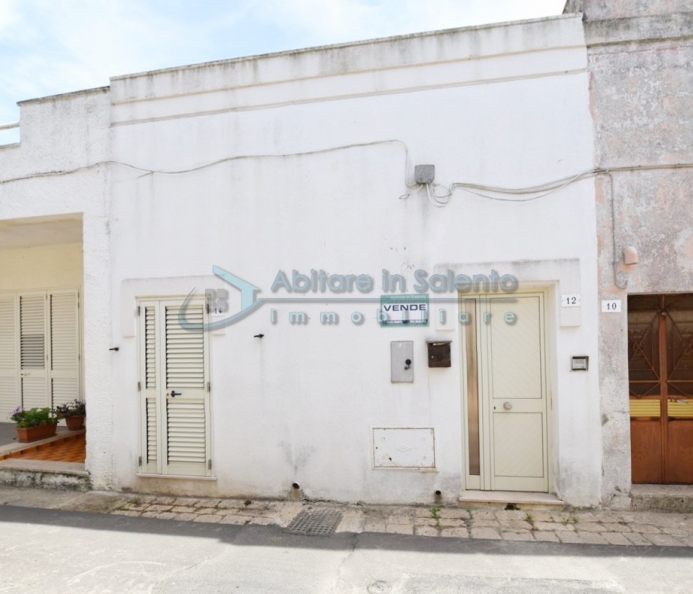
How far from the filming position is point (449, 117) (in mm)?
5047

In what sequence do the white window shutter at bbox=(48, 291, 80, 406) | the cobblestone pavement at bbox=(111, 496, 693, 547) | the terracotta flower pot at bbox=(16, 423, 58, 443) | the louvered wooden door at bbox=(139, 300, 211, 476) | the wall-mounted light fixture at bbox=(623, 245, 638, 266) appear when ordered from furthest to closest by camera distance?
the white window shutter at bbox=(48, 291, 80, 406) → the terracotta flower pot at bbox=(16, 423, 58, 443) → the louvered wooden door at bbox=(139, 300, 211, 476) → the wall-mounted light fixture at bbox=(623, 245, 638, 266) → the cobblestone pavement at bbox=(111, 496, 693, 547)

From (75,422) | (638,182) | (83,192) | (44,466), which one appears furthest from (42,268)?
(638,182)

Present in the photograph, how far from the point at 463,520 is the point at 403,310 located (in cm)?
217

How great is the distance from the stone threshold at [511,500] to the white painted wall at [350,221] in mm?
168

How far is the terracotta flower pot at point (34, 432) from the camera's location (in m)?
6.88

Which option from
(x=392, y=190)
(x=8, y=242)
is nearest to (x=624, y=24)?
(x=392, y=190)

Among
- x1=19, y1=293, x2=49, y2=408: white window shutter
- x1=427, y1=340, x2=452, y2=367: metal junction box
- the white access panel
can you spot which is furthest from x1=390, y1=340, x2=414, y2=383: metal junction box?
x1=19, y1=293, x2=49, y2=408: white window shutter

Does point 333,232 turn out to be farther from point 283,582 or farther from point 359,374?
point 283,582

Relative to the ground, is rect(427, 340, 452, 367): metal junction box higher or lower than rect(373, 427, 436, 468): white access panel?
higher

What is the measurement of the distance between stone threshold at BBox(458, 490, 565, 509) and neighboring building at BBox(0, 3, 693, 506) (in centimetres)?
5

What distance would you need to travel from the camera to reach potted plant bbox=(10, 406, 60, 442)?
22.6 ft

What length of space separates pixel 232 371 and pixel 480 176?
348 centimetres

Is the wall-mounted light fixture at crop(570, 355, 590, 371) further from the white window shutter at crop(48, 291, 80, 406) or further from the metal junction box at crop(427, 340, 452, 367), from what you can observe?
the white window shutter at crop(48, 291, 80, 406)

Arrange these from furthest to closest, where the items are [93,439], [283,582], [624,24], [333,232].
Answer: [93,439] → [333,232] → [624,24] → [283,582]
